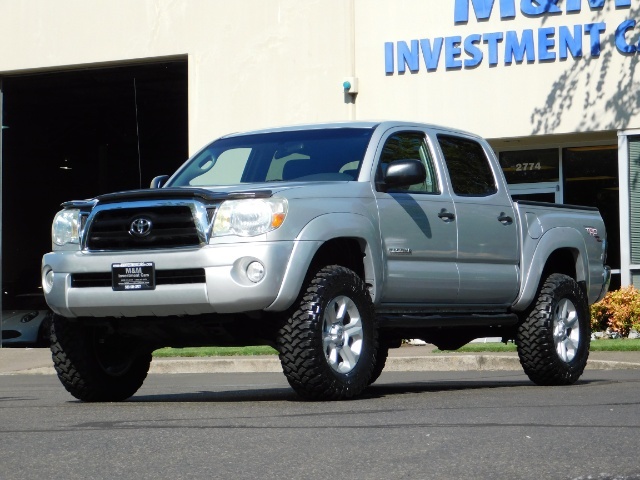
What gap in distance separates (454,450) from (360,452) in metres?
0.40

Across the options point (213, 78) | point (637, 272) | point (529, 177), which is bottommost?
point (637, 272)

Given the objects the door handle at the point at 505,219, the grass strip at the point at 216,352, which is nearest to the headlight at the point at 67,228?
the door handle at the point at 505,219

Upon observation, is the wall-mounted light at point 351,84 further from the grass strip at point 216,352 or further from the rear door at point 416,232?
the rear door at point 416,232

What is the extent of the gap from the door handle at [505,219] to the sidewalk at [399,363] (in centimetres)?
374

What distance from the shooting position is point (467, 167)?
10828 mm

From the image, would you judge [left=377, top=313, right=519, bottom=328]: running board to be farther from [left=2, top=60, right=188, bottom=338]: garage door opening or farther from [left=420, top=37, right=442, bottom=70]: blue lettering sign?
[left=2, top=60, right=188, bottom=338]: garage door opening

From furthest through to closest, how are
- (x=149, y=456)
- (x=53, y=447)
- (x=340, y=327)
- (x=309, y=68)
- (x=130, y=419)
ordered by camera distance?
(x=309, y=68), (x=340, y=327), (x=130, y=419), (x=53, y=447), (x=149, y=456)

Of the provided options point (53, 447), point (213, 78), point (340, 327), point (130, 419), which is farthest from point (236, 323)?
point (213, 78)

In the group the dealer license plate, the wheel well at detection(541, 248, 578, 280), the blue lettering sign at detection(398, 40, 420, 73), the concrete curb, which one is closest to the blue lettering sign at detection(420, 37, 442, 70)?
the blue lettering sign at detection(398, 40, 420, 73)

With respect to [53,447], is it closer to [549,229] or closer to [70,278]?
[70,278]

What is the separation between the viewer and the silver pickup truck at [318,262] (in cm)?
857

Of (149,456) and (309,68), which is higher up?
(309,68)

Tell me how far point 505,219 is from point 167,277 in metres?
3.17

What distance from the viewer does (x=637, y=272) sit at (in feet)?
65.9
